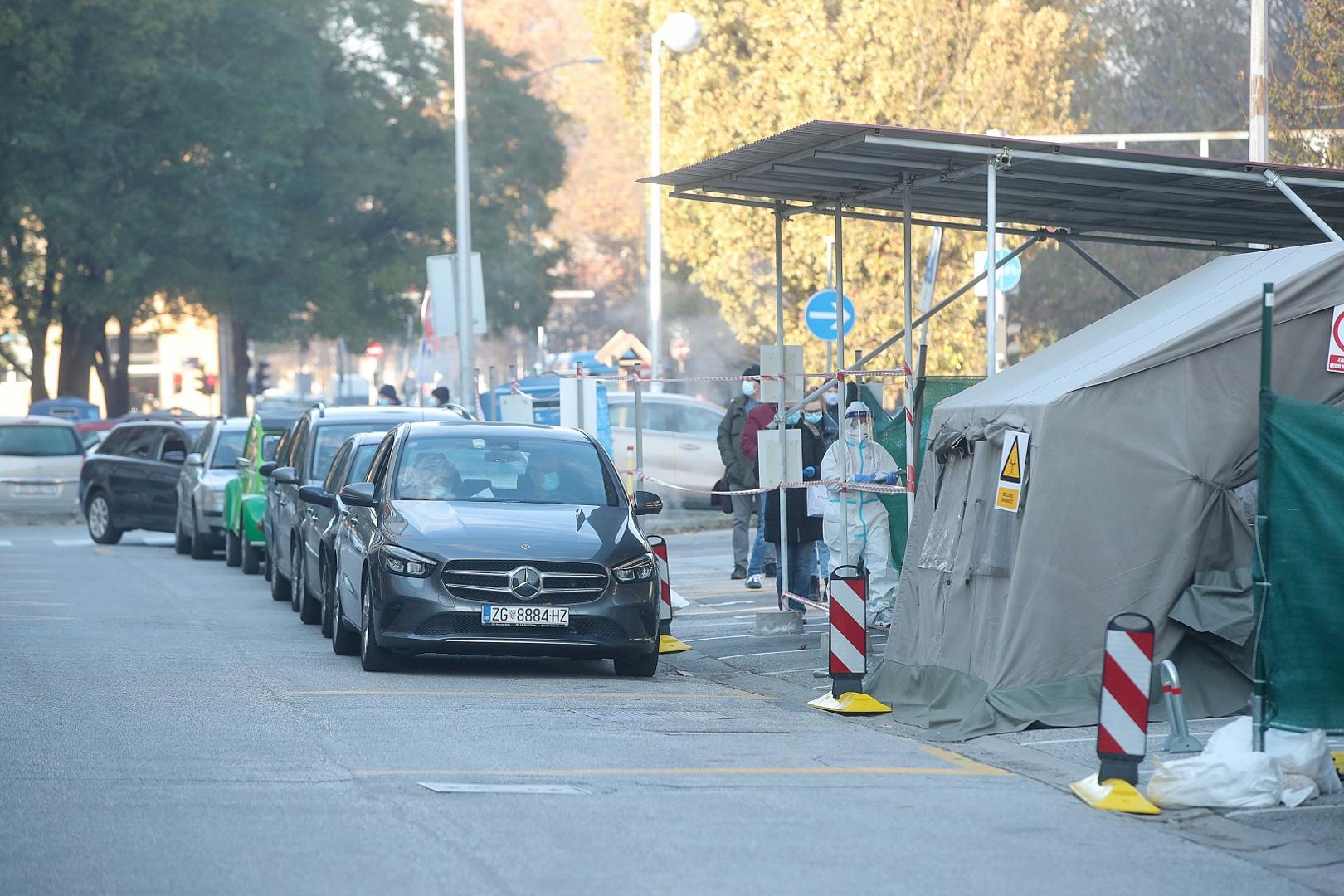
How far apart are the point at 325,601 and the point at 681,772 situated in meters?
6.23

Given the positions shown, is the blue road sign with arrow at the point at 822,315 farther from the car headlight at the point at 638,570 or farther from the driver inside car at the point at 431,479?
the car headlight at the point at 638,570

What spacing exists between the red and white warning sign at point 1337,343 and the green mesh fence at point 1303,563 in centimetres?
190

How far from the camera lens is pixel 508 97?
59.1 meters

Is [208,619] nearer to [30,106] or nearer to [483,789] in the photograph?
[483,789]

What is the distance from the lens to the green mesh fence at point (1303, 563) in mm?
8727

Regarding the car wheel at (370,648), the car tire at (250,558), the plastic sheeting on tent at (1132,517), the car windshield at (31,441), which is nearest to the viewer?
the plastic sheeting on tent at (1132,517)

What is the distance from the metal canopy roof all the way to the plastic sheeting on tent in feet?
3.97

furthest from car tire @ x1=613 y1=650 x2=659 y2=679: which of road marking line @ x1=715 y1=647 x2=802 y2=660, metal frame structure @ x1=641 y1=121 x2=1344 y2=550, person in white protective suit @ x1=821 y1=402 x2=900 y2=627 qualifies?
person in white protective suit @ x1=821 y1=402 x2=900 y2=627

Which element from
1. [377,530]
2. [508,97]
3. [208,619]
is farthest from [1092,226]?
[508,97]

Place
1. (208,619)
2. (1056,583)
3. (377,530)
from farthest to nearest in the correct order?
1. (208,619)
2. (377,530)
3. (1056,583)

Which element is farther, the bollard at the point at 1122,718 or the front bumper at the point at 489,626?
the front bumper at the point at 489,626

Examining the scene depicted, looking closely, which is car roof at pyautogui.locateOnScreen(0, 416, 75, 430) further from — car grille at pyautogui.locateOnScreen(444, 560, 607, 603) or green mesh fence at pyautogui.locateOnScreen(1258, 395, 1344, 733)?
green mesh fence at pyautogui.locateOnScreen(1258, 395, 1344, 733)

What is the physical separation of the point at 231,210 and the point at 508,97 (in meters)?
14.0

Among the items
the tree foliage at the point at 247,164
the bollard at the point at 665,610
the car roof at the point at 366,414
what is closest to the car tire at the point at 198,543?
the car roof at the point at 366,414
